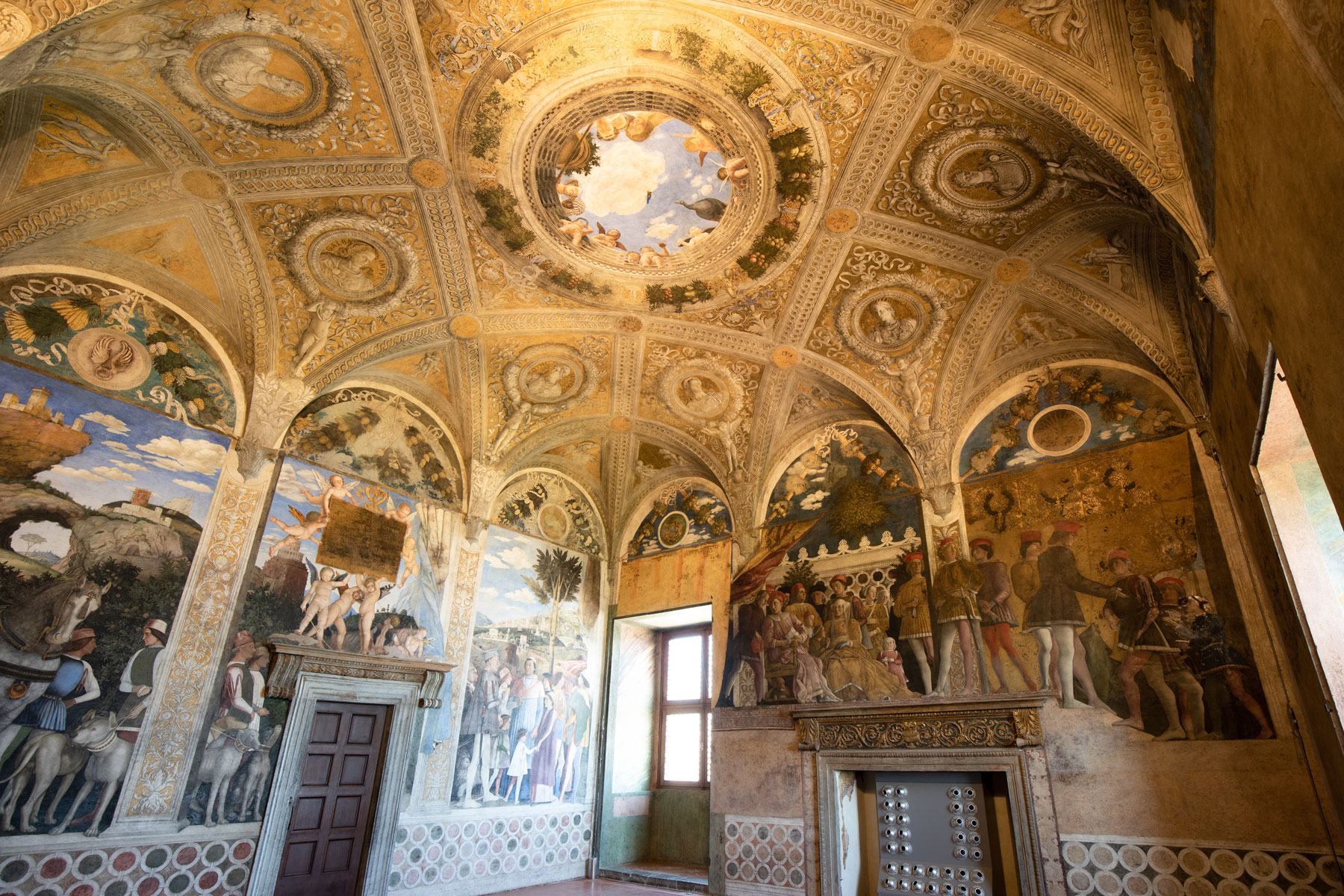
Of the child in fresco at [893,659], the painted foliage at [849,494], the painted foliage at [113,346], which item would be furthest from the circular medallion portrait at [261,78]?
the child in fresco at [893,659]

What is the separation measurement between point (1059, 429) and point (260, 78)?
388 inches

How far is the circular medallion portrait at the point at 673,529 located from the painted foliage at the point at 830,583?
1.67m

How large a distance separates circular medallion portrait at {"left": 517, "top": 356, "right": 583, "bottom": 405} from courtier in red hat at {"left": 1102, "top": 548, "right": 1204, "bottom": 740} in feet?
26.1

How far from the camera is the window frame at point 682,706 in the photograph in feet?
41.0

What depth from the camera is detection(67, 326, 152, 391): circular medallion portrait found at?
7886 mm

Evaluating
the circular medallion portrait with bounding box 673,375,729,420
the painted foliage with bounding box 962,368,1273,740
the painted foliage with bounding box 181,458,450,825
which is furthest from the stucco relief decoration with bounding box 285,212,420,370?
the painted foliage with bounding box 962,368,1273,740

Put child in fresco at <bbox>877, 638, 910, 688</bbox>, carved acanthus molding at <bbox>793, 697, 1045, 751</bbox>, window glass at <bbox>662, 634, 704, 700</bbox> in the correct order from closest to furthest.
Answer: carved acanthus molding at <bbox>793, 697, 1045, 751</bbox>
child in fresco at <bbox>877, 638, 910, 688</bbox>
window glass at <bbox>662, 634, 704, 700</bbox>

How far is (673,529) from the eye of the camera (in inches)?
506

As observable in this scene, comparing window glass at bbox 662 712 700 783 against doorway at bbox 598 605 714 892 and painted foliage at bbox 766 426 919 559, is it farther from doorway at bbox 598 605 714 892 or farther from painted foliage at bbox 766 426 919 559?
painted foliage at bbox 766 426 919 559

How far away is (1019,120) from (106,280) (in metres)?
10.2

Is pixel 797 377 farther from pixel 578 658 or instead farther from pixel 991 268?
pixel 578 658

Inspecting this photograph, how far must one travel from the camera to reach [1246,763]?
6539 mm

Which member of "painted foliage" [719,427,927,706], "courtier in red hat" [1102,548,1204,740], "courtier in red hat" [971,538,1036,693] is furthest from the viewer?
"painted foliage" [719,427,927,706]

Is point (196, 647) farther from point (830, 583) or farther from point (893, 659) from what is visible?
point (893, 659)
